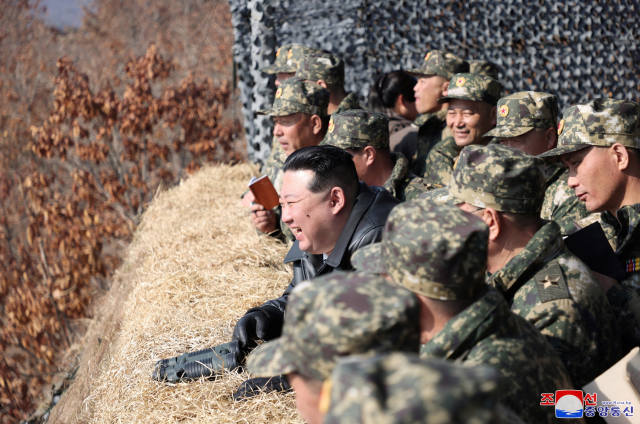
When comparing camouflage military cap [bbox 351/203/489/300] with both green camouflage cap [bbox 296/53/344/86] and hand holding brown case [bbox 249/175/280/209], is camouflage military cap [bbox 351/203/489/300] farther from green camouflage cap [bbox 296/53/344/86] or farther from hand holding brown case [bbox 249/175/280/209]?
green camouflage cap [bbox 296/53/344/86]

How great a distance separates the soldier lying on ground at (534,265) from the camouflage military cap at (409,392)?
1.06 meters

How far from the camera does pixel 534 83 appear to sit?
21.9 ft

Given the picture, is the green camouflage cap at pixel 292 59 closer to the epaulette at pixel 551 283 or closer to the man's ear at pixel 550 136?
the man's ear at pixel 550 136

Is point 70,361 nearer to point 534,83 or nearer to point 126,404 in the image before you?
point 126,404

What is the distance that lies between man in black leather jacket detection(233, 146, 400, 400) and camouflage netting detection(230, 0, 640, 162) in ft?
13.9

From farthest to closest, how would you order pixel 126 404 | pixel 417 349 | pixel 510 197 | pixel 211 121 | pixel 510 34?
1. pixel 211 121
2. pixel 510 34
3. pixel 126 404
4. pixel 510 197
5. pixel 417 349

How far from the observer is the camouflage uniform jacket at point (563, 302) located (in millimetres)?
1873

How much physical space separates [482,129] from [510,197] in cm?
232

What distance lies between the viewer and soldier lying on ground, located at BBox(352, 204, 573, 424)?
147cm

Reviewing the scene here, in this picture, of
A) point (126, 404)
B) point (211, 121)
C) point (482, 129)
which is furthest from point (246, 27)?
point (126, 404)

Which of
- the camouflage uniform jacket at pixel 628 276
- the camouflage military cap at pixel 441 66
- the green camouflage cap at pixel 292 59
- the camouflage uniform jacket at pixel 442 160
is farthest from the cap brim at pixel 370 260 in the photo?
the green camouflage cap at pixel 292 59

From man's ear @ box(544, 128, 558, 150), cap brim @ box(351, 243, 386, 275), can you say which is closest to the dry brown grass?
cap brim @ box(351, 243, 386, 275)

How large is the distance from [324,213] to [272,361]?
1.60 metres

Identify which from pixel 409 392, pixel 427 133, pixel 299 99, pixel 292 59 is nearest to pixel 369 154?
pixel 299 99
